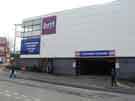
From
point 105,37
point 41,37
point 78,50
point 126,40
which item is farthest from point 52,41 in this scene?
→ point 126,40

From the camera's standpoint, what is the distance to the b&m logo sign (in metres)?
44.8

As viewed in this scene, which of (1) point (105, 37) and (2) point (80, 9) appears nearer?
(1) point (105, 37)

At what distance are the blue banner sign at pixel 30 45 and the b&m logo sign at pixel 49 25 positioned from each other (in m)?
2.15

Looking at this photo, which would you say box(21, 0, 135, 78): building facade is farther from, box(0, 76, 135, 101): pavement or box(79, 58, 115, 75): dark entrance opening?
Result: box(0, 76, 135, 101): pavement

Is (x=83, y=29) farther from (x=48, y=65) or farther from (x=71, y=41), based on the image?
(x=48, y=65)

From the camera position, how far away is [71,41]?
4209 centimetres

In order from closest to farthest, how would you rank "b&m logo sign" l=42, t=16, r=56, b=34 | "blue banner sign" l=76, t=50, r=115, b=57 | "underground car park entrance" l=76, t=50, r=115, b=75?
"blue banner sign" l=76, t=50, r=115, b=57 → "underground car park entrance" l=76, t=50, r=115, b=75 → "b&m logo sign" l=42, t=16, r=56, b=34

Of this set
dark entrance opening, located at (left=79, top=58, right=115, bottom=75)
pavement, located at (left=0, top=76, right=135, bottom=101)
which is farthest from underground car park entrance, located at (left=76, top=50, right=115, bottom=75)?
pavement, located at (left=0, top=76, right=135, bottom=101)

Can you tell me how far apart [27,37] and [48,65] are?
6786 millimetres

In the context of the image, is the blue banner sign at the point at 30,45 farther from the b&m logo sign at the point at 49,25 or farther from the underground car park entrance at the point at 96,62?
the underground car park entrance at the point at 96,62

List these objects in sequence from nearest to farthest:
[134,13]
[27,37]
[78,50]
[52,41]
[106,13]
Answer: [134,13] → [106,13] → [78,50] → [52,41] → [27,37]

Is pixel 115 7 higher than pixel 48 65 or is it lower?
higher

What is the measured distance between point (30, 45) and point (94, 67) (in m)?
11.7

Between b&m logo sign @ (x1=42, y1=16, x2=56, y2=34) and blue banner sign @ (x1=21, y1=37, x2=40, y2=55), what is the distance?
215 centimetres
